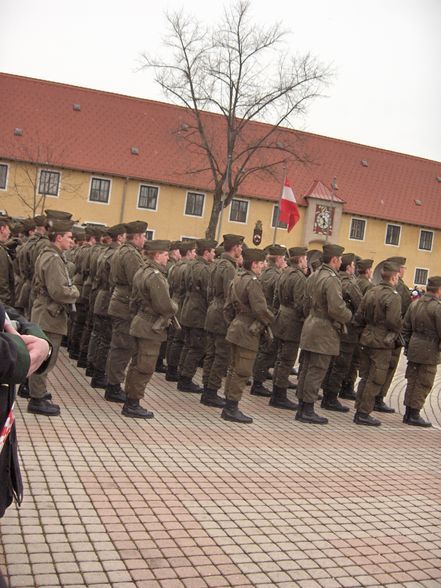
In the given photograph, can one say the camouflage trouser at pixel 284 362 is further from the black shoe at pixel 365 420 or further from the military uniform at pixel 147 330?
the military uniform at pixel 147 330

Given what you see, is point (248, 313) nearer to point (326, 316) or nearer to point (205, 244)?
point (326, 316)

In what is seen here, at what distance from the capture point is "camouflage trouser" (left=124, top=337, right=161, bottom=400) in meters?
8.59

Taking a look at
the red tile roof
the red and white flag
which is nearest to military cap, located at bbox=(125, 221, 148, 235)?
the red and white flag

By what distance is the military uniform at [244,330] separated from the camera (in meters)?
9.05

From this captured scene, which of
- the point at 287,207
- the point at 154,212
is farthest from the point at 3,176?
the point at 287,207

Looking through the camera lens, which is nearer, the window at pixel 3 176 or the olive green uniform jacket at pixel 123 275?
the olive green uniform jacket at pixel 123 275

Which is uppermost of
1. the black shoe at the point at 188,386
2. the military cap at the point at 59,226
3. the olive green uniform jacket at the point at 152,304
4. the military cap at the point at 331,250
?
the military cap at the point at 331,250

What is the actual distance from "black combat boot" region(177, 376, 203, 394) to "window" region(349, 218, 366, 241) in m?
37.0

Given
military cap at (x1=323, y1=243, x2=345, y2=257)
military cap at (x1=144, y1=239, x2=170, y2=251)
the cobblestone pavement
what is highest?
military cap at (x1=323, y1=243, x2=345, y2=257)

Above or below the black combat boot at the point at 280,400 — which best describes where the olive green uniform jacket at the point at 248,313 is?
above

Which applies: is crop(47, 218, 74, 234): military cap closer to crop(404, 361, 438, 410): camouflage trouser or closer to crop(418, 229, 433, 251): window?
crop(404, 361, 438, 410): camouflage trouser

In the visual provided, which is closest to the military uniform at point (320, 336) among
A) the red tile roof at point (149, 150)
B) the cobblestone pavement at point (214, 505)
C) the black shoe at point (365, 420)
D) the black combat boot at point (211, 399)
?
the cobblestone pavement at point (214, 505)

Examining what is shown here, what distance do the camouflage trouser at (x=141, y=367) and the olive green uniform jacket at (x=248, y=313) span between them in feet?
3.68

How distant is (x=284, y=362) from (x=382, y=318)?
161 centimetres
